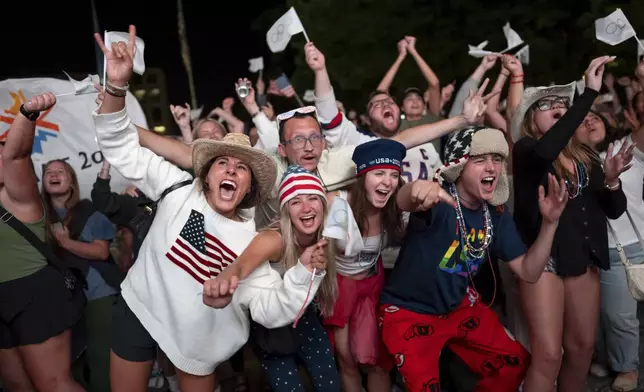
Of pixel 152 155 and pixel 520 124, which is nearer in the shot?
pixel 152 155

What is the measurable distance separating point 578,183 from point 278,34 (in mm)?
3046

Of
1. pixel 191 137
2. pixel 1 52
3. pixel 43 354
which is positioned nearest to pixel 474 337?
pixel 43 354

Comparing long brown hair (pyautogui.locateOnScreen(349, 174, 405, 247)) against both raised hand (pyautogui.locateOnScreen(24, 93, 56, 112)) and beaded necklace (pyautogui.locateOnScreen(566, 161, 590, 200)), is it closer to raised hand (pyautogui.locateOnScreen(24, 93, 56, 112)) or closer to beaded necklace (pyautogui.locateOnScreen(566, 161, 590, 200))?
beaded necklace (pyautogui.locateOnScreen(566, 161, 590, 200))

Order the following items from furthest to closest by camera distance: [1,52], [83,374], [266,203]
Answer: [1,52]
[83,374]
[266,203]

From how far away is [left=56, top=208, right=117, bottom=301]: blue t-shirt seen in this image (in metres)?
4.60

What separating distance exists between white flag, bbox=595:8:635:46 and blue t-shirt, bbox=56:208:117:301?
410 cm

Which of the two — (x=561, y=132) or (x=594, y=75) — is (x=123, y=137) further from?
(x=594, y=75)

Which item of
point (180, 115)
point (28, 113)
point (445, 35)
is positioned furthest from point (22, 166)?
point (445, 35)

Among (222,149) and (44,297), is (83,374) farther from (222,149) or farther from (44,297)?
(222,149)

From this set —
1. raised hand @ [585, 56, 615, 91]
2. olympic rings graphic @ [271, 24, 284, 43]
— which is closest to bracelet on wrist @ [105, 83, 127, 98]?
raised hand @ [585, 56, 615, 91]

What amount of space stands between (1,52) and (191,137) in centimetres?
1482

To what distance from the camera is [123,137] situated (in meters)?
3.20

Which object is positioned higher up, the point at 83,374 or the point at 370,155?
the point at 370,155

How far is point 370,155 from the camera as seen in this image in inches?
137
